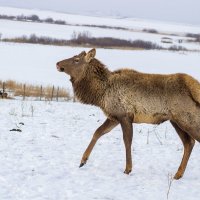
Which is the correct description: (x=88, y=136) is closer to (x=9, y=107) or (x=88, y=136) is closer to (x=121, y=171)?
(x=121, y=171)

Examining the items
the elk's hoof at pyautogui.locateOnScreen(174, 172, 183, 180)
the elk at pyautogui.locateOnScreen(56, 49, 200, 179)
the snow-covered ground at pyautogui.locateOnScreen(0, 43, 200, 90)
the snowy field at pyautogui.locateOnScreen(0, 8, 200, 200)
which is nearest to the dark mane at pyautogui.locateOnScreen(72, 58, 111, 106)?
the elk at pyautogui.locateOnScreen(56, 49, 200, 179)

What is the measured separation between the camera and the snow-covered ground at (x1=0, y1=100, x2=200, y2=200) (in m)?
6.91

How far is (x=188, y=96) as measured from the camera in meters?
7.92

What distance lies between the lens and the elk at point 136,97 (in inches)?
311

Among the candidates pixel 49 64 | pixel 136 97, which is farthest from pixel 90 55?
pixel 49 64

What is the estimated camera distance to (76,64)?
29.1 feet

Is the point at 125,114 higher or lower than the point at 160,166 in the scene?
higher

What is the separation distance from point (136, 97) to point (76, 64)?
1.48 metres

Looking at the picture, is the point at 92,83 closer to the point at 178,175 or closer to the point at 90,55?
the point at 90,55

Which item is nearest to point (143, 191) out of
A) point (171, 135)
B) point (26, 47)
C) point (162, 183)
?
point (162, 183)

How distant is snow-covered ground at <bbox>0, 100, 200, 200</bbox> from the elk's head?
178 cm

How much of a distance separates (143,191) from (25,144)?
12.3ft

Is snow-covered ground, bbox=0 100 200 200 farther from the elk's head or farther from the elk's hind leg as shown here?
the elk's head

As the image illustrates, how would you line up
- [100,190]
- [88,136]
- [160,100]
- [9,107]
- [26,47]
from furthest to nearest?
[26,47]
[9,107]
[88,136]
[160,100]
[100,190]
